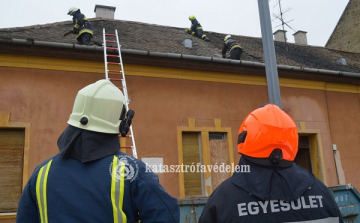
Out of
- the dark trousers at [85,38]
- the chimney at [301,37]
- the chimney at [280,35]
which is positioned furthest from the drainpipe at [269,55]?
the chimney at [301,37]

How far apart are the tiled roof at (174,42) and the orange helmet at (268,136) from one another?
6.16 m

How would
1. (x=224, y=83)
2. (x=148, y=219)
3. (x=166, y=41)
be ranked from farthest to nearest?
(x=166, y=41), (x=224, y=83), (x=148, y=219)

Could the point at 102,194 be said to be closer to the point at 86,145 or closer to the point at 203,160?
the point at 86,145

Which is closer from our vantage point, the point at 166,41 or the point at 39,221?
the point at 39,221

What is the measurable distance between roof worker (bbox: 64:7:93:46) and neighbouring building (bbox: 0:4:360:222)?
0.72 feet

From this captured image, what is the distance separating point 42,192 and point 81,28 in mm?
6852

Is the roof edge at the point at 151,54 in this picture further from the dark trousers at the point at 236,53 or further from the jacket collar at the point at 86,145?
the jacket collar at the point at 86,145

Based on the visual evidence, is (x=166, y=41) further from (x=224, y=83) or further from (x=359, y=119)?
(x=359, y=119)

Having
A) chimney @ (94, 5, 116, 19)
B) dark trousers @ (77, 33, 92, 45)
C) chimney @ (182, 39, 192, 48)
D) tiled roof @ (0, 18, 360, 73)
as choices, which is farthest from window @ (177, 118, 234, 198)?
chimney @ (94, 5, 116, 19)

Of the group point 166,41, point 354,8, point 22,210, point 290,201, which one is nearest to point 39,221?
point 22,210

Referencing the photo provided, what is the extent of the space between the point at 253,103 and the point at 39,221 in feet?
24.6

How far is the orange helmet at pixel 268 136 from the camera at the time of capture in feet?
6.09

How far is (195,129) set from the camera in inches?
318

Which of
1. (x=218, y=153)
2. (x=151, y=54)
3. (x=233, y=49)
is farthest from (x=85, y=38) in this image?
(x=218, y=153)
